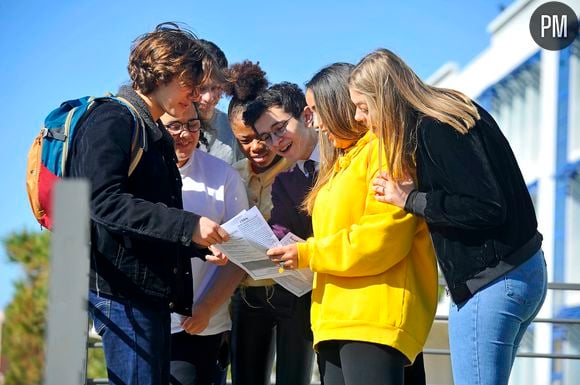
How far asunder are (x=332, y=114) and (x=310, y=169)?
58cm

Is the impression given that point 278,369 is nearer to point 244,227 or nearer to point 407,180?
point 244,227

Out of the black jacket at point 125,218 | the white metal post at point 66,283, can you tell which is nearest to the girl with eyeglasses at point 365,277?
the black jacket at point 125,218

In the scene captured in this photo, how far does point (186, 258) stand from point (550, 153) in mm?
30253

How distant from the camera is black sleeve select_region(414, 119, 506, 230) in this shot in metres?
3.45

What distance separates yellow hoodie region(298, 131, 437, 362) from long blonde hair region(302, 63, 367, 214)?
173mm

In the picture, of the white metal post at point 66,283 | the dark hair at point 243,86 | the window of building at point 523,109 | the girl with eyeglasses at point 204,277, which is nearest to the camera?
the white metal post at point 66,283

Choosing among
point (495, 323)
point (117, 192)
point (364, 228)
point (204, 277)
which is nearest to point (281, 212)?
point (204, 277)

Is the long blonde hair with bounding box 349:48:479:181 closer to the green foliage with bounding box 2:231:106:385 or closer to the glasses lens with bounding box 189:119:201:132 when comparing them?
the glasses lens with bounding box 189:119:201:132

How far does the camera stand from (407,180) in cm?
362

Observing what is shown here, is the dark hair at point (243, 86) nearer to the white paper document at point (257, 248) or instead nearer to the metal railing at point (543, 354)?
the white paper document at point (257, 248)

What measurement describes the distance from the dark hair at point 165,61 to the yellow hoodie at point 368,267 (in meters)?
0.67

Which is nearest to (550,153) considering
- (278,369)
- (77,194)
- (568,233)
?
(568,233)

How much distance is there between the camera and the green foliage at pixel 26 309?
107ft

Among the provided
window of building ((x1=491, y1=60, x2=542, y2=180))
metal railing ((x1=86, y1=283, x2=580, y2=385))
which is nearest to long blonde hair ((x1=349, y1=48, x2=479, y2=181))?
metal railing ((x1=86, y1=283, x2=580, y2=385))
